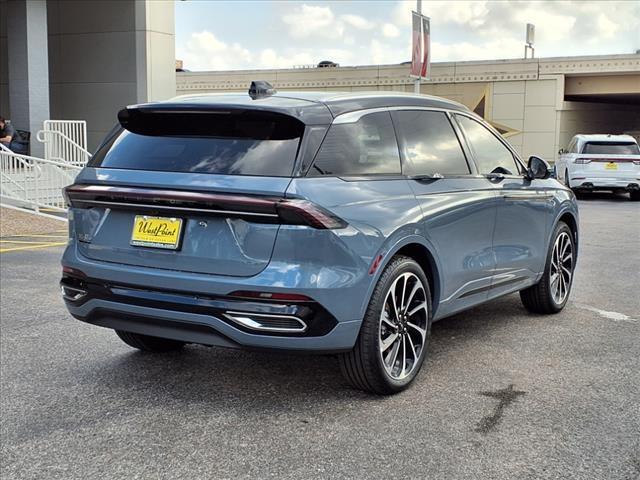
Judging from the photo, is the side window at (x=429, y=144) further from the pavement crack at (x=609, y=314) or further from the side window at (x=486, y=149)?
the pavement crack at (x=609, y=314)

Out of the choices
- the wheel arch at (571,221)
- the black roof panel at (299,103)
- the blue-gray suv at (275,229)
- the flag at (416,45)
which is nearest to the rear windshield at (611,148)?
the flag at (416,45)

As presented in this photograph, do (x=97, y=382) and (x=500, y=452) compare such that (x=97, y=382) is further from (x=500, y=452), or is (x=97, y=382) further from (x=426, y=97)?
(x=426, y=97)

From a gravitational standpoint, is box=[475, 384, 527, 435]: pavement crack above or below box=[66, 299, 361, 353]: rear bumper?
below

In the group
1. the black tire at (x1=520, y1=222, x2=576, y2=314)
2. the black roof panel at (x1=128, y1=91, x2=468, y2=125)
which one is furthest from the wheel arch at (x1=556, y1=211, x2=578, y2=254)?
the black roof panel at (x1=128, y1=91, x2=468, y2=125)

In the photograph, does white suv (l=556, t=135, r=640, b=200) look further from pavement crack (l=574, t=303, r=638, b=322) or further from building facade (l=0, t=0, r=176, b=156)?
pavement crack (l=574, t=303, r=638, b=322)

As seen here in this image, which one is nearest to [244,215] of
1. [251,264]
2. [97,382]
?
[251,264]

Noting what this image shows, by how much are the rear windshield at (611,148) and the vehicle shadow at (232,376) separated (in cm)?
1690

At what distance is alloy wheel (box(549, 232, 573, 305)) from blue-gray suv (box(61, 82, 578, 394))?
184 cm

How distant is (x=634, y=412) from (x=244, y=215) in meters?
2.35

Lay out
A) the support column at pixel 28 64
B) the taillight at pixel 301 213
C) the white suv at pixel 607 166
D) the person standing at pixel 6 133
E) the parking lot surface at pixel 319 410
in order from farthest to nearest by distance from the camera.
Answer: the white suv at pixel 607 166 → the support column at pixel 28 64 → the person standing at pixel 6 133 → the taillight at pixel 301 213 → the parking lot surface at pixel 319 410

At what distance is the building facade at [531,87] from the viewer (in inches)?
1539

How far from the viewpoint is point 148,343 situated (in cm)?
544

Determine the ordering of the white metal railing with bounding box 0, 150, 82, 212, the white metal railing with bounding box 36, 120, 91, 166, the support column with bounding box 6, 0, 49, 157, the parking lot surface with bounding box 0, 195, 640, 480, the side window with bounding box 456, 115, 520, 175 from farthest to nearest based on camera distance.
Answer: the support column with bounding box 6, 0, 49, 157 → the white metal railing with bounding box 36, 120, 91, 166 → the white metal railing with bounding box 0, 150, 82, 212 → the side window with bounding box 456, 115, 520, 175 → the parking lot surface with bounding box 0, 195, 640, 480

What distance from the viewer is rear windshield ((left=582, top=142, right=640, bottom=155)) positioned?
21.3 metres
